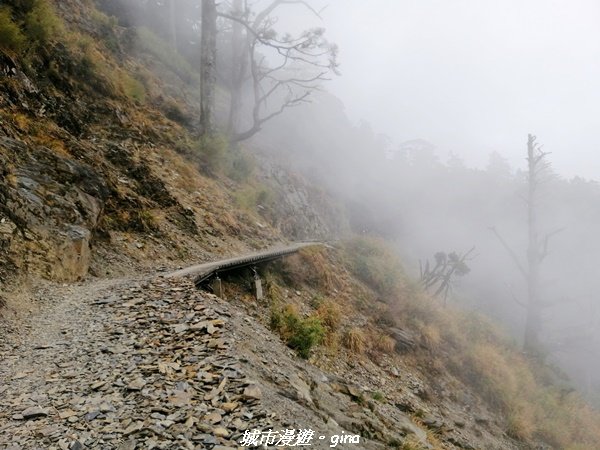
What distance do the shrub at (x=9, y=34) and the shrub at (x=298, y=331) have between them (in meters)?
8.50

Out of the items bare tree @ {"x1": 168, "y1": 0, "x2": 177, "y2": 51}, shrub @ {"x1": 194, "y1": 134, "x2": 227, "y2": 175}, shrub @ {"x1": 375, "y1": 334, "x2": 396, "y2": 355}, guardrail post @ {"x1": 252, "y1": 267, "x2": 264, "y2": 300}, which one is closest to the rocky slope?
guardrail post @ {"x1": 252, "y1": 267, "x2": 264, "y2": 300}

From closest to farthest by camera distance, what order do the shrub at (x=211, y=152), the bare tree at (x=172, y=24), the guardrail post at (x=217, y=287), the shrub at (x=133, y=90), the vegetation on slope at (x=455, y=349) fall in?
the guardrail post at (x=217, y=287), the vegetation on slope at (x=455, y=349), the shrub at (x=133, y=90), the shrub at (x=211, y=152), the bare tree at (x=172, y=24)

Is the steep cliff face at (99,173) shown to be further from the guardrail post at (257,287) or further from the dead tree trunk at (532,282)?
the dead tree trunk at (532,282)

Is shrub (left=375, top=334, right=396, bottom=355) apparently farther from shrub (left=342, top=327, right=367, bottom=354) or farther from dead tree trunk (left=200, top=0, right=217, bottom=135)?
dead tree trunk (left=200, top=0, right=217, bottom=135)

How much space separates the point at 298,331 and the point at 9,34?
9.09m

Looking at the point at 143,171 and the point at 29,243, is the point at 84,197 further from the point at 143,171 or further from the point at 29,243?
the point at 143,171

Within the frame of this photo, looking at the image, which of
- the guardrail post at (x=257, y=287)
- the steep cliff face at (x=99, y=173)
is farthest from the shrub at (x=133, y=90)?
the guardrail post at (x=257, y=287)

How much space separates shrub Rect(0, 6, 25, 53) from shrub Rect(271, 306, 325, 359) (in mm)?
8502

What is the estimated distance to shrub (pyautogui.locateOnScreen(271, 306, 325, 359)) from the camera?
679 cm

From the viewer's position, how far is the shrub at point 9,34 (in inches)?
327

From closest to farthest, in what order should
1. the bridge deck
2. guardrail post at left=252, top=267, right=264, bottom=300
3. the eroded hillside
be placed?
1. the eroded hillside
2. the bridge deck
3. guardrail post at left=252, top=267, right=264, bottom=300

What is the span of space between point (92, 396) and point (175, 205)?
7.65m

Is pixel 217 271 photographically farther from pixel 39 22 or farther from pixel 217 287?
pixel 39 22

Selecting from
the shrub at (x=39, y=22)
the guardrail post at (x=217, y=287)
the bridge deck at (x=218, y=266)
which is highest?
the shrub at (x=39, y=22)
